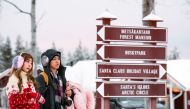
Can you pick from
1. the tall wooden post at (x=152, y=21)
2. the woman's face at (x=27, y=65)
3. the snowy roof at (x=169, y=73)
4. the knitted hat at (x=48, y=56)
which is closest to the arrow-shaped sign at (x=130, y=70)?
the tall wooden post at (x=152, y=21)

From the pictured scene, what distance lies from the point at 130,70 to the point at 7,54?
77.8 metres

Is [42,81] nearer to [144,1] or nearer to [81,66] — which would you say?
[144,1]

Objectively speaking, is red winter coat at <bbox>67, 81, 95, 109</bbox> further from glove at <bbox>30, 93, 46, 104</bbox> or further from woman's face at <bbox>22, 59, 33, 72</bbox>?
woman's face at <bbox>22, 59, 33, 72</bbox>

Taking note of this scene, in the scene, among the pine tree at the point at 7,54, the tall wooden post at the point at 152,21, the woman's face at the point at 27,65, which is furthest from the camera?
the pine tree at the point at 7,54

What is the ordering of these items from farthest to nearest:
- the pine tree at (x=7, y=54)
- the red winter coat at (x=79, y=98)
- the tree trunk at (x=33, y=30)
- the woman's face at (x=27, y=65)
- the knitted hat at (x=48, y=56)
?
the pine tree at (x=7, y=54) → the tree trunk at (x=33, y=30) → the red winter coat at (x=79, y=98) → the knitted hat at (x=48, y=56) → the woman's face at (x=27, y=65)

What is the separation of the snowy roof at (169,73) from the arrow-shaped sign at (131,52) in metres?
13.1

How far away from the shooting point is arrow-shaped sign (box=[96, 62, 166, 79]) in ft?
47.9

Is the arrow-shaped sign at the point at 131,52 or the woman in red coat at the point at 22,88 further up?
the arrow-shaped sign at the point at 131,52

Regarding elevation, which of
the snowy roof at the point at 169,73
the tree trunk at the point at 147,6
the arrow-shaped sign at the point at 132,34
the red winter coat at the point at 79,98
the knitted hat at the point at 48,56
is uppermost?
the tree trunk at the point at 147,6

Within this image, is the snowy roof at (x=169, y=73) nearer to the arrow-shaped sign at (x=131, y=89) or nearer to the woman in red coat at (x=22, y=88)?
the arrow-shaped sign at (x=131, y=89)

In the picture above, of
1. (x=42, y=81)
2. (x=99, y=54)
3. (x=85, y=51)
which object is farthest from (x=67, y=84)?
(x=85, y=51)

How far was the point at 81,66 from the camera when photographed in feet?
122

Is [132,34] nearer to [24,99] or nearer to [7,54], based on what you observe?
[24,99]

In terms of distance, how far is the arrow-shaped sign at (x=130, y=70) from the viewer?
14.6m
